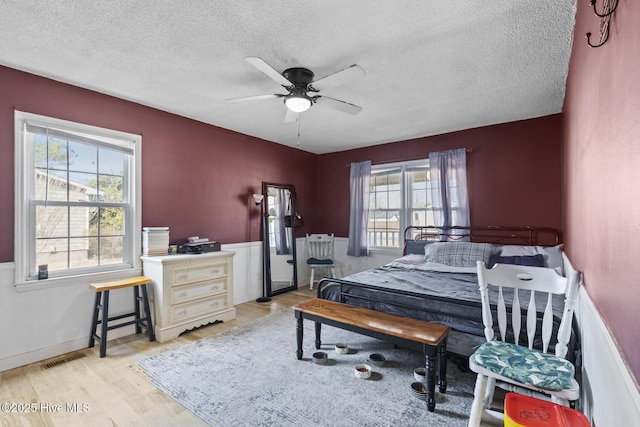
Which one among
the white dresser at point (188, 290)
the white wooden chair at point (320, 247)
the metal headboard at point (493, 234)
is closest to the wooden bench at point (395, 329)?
the white dresser at point (188, 290)

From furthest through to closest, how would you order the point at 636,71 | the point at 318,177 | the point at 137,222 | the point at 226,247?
the point at 318,177, the point at 226,247, the point at 137,222, the point at 636,71

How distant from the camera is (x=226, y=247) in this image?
436 centimetres

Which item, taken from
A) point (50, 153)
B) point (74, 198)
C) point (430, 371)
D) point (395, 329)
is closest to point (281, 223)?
point (74, 198)

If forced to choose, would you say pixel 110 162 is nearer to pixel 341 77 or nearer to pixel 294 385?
pixel 341 77

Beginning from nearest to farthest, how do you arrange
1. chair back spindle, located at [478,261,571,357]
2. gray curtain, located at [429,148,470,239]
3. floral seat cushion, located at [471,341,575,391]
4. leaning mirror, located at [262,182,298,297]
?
floral seat cushion, located at [471,341,575,391] → chair back spindle, located at [478,261,571,357] → gray curtain, located at [429,148,470,239] → leaning mirror, located at [262,182,298,297]

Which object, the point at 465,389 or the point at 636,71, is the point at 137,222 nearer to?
the point at 465,389

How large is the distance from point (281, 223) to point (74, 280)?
279 centimetres

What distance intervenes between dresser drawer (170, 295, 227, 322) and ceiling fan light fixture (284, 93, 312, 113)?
2361 millimetres

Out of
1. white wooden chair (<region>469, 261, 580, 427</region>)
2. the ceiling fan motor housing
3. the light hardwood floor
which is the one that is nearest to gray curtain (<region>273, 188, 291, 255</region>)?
the light hardwood floor

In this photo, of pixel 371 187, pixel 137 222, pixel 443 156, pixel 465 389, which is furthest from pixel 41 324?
pixel 443 156

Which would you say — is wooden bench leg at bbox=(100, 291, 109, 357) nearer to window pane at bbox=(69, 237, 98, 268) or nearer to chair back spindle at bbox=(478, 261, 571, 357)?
window pane at bbox=(69, 237, 98, 268)

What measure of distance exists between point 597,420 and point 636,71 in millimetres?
1415

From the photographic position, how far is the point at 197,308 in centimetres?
345

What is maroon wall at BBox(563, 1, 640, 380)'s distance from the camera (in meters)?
0.82
